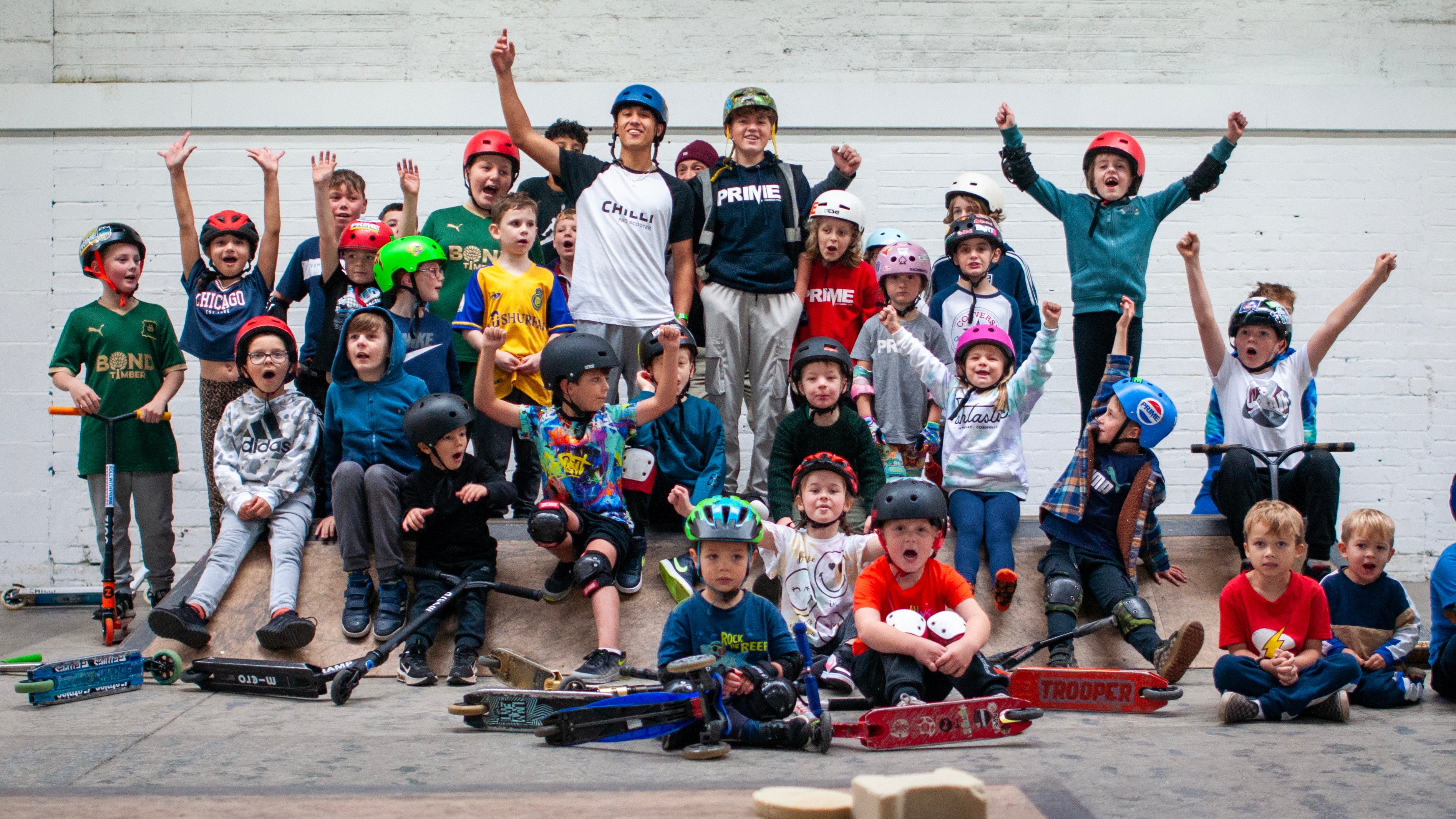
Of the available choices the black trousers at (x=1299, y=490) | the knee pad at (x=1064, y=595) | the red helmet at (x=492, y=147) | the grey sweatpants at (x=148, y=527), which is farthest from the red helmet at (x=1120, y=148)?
the grey sweatpants at (x=148, y=527)

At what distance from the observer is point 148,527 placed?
5.78 m

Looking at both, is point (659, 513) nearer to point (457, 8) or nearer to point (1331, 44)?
point (457, 8)

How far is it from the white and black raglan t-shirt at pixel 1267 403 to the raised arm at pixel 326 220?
4446mm

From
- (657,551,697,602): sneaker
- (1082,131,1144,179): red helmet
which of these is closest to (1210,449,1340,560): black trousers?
(1082,131,1144,179): red helmet

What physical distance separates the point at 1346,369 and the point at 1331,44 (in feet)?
7.49

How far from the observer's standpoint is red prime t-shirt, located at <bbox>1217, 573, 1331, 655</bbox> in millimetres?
3850

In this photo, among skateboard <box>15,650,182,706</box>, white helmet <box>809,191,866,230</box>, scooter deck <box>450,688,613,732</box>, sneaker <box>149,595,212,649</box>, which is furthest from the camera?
white helmet <box>809,191,866,230</box>

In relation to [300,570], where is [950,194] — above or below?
above

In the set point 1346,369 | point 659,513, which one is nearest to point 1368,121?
point 1346,369

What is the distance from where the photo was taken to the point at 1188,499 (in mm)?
7660

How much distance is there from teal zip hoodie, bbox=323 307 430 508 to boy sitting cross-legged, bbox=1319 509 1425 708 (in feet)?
12.4

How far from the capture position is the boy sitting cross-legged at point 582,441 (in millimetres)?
4539

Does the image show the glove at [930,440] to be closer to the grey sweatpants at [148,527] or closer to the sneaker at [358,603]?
the sneaker at [358,603]

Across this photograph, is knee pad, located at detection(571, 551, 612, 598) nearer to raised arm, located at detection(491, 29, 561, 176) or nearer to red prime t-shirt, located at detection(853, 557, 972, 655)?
red prime t-shirt, located at detection(853, 557, 972, 655)
